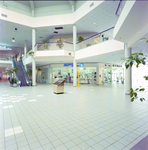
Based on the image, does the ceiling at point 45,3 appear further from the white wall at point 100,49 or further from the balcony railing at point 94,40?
the white wall at point 100,49

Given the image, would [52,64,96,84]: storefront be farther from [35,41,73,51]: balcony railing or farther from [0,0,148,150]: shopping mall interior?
[35,41,73,51]: balcony railing

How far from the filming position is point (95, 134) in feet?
8.81

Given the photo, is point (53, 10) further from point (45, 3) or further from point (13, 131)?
point (13, 131)

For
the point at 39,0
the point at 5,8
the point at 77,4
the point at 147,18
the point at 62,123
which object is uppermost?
the point at 39,0

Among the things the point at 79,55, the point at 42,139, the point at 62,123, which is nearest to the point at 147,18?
the point at 62,123

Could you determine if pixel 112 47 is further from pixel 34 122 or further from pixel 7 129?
pixel 7 129

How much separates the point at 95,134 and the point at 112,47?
757 cm

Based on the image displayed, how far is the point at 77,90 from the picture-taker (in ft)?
34.6

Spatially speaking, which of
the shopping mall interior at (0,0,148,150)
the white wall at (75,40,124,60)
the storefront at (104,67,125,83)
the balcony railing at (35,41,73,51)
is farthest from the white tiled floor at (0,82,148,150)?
the storefront at (104,67,125,83)

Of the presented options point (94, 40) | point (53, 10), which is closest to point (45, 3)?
point (53, 10)

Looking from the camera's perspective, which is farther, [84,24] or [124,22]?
[84,24]

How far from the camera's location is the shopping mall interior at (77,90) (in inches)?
101

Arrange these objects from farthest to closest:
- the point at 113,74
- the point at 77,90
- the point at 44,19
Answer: the point at 113,74 < the point at 44,19 < the point at 77,90

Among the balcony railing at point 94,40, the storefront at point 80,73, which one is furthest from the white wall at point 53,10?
the storefront at point 80,73
